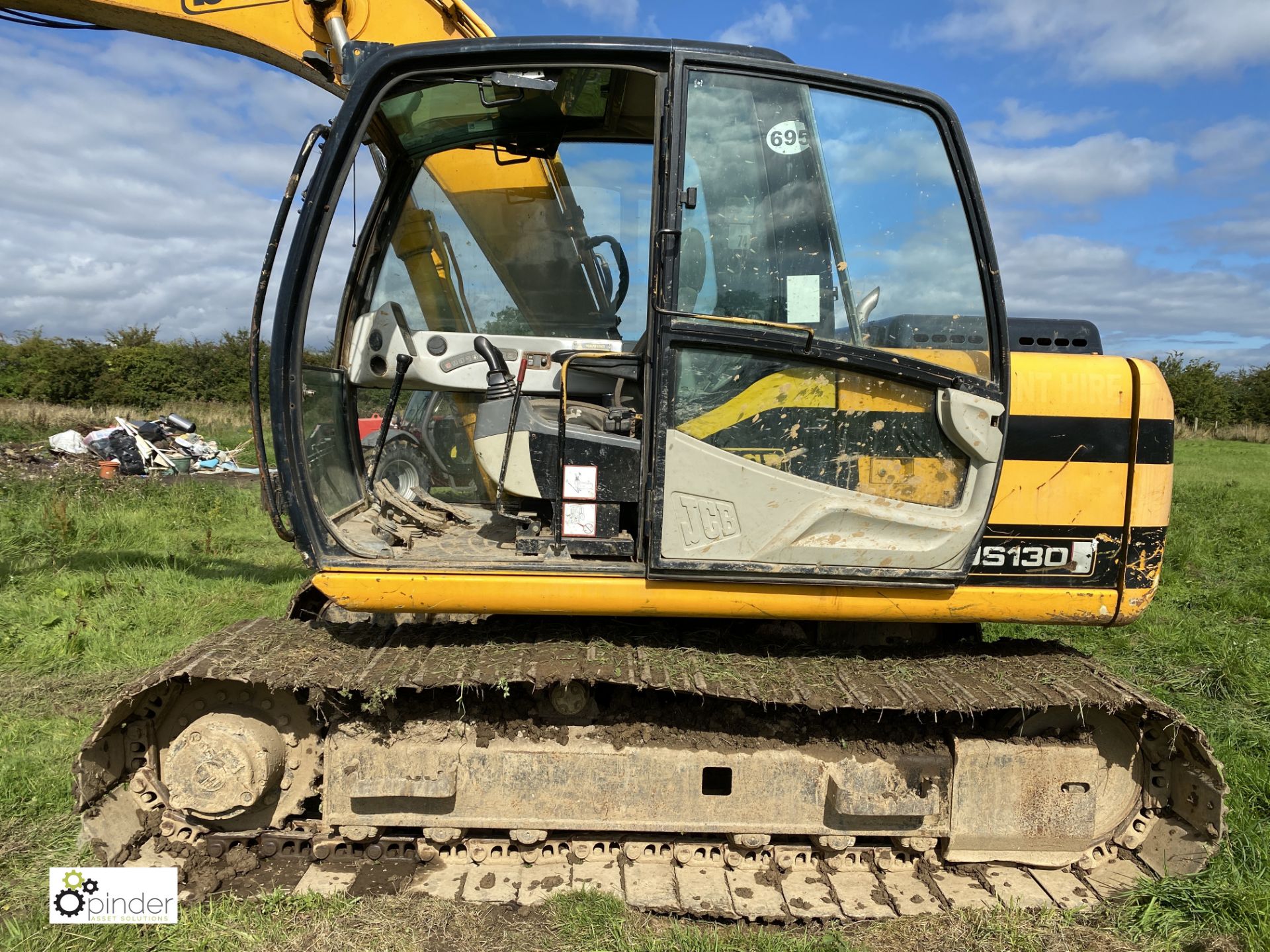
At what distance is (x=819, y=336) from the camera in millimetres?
2547

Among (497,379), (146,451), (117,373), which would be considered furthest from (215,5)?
(117,373)

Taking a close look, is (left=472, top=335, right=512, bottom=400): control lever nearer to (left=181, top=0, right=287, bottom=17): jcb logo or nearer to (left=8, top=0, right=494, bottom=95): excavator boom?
(left=8, top=0, right=494, bottom=95): excavator boom

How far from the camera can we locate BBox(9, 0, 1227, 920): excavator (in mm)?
2545

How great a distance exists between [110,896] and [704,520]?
2.33 metres

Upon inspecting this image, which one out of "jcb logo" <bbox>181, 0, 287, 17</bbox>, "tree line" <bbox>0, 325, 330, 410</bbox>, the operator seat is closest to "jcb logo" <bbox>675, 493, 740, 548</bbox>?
the operator seat

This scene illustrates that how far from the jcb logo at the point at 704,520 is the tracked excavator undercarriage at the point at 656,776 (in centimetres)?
48

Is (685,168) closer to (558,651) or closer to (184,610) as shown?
(558,651)

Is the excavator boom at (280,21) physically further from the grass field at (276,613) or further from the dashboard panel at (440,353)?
the grass field at (276,613)

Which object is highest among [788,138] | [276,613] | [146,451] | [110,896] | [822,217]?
[788,138]

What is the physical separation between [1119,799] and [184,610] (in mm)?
5428

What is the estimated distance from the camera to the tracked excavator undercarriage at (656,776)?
107 inches

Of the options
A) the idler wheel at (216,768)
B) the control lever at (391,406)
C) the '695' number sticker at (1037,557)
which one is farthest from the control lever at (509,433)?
the '695' number sticker at (1037,557)

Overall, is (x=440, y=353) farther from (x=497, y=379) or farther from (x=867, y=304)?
(x=867, y=304)

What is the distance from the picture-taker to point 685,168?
2.49 m
